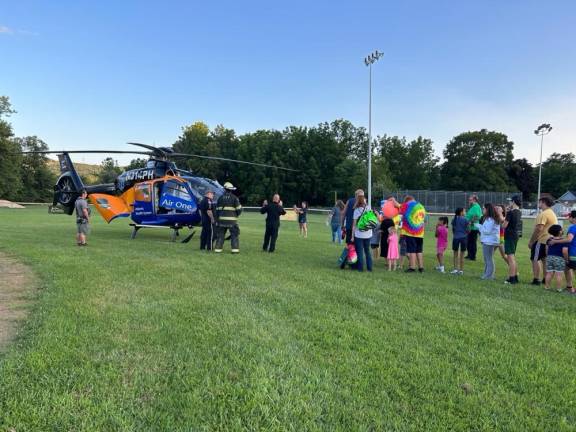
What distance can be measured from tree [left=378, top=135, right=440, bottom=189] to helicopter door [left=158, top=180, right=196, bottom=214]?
6397cm

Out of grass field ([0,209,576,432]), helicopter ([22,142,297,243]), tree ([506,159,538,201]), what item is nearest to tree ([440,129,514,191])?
tree ([506,159,538,201])

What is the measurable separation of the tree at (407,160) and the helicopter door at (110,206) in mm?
63269

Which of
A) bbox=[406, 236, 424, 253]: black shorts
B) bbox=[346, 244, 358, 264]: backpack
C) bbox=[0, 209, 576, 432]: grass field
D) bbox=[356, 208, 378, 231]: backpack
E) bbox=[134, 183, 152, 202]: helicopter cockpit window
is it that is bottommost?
bbox=[0, 209, 576, 432]: grass field

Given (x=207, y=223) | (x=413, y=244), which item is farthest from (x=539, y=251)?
(x=207, y=223)

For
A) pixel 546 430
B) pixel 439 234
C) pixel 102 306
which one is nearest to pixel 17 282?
pixel 102 306

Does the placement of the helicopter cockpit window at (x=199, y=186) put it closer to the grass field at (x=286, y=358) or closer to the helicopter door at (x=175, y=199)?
the helicopter door at (x=175, y=199)

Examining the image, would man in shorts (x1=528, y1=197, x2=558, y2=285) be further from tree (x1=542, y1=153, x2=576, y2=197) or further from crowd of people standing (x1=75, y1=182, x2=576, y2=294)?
tree (x1=542, y1=153, x2=576, y2=197)

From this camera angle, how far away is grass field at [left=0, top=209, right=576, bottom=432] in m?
3.17

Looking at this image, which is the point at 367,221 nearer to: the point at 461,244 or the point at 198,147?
the point at 461,244

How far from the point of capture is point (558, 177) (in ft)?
276

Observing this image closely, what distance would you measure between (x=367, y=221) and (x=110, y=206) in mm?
11025

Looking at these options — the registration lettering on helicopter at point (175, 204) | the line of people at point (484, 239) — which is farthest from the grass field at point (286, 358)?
the registration lettering on helicopter at point (175, 204)

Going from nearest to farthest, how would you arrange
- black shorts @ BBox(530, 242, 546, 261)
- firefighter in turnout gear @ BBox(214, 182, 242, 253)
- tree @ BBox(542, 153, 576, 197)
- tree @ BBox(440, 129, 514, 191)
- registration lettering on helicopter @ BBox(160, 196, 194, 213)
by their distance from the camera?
black shorts @ BBox(530, 242, 546, 261) < firefighter in turnout gear @ BBox(214, 182, 242, 253) < registration lettering on helicopter @ BBox(160, 196, 194, 213) < tree @ BBox(440, 129, 514, 191) < tree @ BBox(542, 153, 576, 197)

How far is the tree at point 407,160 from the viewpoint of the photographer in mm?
75750
